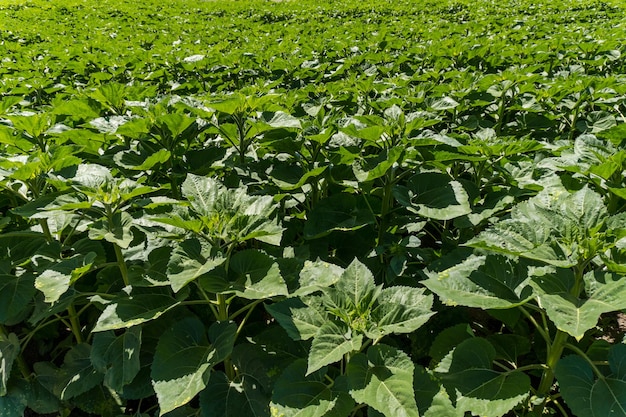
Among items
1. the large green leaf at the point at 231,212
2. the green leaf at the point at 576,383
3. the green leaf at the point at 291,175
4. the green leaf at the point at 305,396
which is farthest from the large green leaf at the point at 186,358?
the green leaf at the point at 576,383

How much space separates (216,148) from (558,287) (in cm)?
208

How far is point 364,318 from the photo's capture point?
1732mm

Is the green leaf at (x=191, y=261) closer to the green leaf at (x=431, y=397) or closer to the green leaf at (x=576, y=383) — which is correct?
the green leaf at (x=431, y=397)

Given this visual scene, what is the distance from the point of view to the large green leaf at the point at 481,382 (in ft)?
5.28

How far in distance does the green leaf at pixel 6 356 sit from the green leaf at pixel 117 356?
47 cm

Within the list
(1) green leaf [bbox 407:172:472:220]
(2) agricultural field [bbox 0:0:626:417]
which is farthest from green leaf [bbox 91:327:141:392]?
(1) green leaf [bbox 407:172:472:220]

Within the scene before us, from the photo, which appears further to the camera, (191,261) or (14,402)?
(14,402)

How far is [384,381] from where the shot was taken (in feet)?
5.22

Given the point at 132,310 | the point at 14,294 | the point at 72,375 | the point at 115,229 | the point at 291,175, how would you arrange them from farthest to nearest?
the point at 291,175, the point at 72,375, the point at 14,294, the point at 115,229, the point at 132,310

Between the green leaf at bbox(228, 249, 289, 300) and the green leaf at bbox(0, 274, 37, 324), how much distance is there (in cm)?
103

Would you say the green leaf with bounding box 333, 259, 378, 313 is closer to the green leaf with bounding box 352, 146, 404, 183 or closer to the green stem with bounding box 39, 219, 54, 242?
the green leaf with bounding box 352, 146, 404, 183

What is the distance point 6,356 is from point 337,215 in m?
1.80

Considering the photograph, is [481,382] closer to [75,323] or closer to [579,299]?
[579,299]

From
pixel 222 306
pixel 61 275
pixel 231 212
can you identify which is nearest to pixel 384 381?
pixel 222 306
